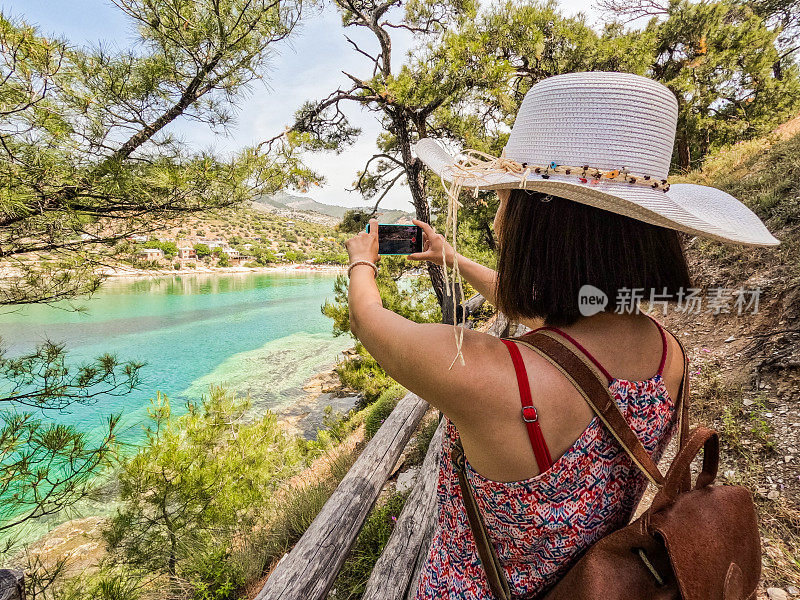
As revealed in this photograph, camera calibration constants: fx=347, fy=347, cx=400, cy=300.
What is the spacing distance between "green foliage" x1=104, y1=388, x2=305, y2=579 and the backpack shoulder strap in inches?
180

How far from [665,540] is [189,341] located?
2656 cm

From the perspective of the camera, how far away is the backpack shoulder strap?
2.12ft

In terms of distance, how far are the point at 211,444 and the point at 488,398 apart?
576 centimetres

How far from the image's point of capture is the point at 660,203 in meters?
0.73

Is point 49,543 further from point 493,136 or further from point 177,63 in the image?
point 493,136

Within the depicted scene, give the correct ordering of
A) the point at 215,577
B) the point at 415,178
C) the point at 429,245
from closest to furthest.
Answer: the point at 429,245
the point at 215,577
the point at 415,178

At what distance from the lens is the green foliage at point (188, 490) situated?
4152mm

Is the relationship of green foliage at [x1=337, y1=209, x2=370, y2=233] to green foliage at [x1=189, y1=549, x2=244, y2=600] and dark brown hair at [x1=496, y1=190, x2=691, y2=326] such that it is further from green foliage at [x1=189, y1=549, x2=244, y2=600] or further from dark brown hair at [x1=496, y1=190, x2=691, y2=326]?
dark brown hair at [x1=496, y1=190, x2=691, y2=326]

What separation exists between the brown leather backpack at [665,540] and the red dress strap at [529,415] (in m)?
0.05

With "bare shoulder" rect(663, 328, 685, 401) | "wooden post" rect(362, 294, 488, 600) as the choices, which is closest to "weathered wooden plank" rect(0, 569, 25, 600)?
"wooden post" rect(362, 294, 488, 600)

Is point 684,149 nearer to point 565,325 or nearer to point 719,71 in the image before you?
point 719,71

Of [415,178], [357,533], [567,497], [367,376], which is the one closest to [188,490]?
[357,533]

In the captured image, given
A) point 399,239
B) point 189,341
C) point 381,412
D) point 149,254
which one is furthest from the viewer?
point 189,341

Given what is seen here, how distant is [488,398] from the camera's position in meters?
0.60
